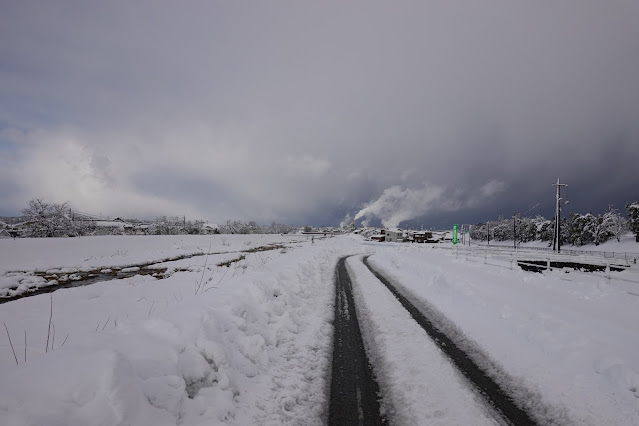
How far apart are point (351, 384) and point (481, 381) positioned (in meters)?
2.13

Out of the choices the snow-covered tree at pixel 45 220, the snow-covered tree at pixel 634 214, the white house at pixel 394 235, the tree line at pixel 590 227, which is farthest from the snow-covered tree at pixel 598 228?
the snow-covered tree at pixel 45 220

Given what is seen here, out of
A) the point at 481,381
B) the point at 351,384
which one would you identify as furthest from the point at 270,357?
the point at 481,381

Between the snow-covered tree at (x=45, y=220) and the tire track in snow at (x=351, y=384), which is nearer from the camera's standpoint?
the tire track in snow at (x=351, y=384)

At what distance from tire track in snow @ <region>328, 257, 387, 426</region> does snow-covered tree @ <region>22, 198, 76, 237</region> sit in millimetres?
50988

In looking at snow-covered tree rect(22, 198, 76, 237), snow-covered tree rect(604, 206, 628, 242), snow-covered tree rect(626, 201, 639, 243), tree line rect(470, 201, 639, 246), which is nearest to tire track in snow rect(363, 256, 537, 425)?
snow-covered tree rect(22, 198, 76, 237)

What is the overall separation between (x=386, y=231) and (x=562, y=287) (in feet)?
371

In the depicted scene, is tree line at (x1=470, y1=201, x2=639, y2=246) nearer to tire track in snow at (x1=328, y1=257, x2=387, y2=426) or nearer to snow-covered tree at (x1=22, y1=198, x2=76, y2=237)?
tire track in snow at (x1=328, y1=257, x2=387, y2=426)

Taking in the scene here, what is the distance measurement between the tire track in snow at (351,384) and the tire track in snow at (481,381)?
5.25ft

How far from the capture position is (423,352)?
548 centimetres

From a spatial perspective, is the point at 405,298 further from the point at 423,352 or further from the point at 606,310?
the point at 606,310

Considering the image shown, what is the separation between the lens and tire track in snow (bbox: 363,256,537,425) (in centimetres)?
359

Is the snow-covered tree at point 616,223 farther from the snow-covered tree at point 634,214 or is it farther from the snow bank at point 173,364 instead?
the snow bank at point 173,364

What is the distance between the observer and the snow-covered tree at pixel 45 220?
38594mm

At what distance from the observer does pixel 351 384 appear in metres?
4.37
